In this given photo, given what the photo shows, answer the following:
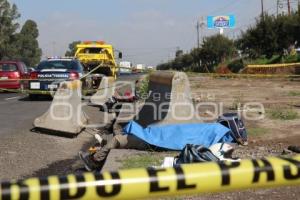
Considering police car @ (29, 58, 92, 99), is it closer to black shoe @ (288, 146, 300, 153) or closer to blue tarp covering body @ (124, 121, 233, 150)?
blue tarp covering body @ (124, 121, 233, 150)

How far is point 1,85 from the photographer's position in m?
25.7

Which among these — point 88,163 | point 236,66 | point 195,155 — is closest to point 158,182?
point 195,155

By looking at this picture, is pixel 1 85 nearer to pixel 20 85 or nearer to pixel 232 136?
pixel 20 85

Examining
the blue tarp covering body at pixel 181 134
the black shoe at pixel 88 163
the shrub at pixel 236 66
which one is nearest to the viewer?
the black shoe at pixel 88 163

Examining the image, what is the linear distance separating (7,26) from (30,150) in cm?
9645

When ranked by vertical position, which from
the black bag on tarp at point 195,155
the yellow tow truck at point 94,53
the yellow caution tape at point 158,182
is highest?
the yellow tow truck at point 94,53

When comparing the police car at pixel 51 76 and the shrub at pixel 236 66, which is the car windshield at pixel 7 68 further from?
the shrub at pixel 236 66

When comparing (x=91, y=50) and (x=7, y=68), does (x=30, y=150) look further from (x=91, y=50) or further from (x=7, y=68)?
(x=91, y=50)

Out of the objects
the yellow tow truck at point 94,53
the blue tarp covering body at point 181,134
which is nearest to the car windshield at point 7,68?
the yellow tow truck at point 94,53

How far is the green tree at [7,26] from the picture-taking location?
329 ft

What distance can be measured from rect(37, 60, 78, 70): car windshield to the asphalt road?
6386 millimetres

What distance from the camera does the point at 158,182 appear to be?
2289 mm

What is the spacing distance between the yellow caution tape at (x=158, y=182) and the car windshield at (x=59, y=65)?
60.1 feet

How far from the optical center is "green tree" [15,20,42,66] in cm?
11609
